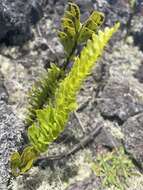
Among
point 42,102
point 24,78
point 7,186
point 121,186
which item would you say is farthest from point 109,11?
point 7,186

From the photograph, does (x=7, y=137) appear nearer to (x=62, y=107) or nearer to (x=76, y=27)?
(x=62, y=107)

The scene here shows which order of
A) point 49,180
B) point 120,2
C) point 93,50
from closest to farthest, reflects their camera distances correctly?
point 93,50 < point 49,180 < point 120,2

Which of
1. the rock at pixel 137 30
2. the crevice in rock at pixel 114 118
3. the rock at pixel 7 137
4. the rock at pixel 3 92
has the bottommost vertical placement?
the crevice in rock at pixel 114 118

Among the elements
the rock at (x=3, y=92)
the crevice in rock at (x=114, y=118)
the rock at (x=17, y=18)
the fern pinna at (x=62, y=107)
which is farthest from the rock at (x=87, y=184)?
the rock at (x=17, y=18)

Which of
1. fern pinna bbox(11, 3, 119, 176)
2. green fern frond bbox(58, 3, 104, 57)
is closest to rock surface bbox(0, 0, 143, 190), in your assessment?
fern pinna bbox(11, 3, 119, 176)

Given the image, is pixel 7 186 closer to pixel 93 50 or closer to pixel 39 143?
pixel 39 143

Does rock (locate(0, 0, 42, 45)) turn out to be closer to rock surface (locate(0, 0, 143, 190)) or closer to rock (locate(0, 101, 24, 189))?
rock surface (locate(0, 0, 143, 190))

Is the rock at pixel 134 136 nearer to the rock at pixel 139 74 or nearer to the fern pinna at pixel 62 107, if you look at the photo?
the rock at pixel 139 74
